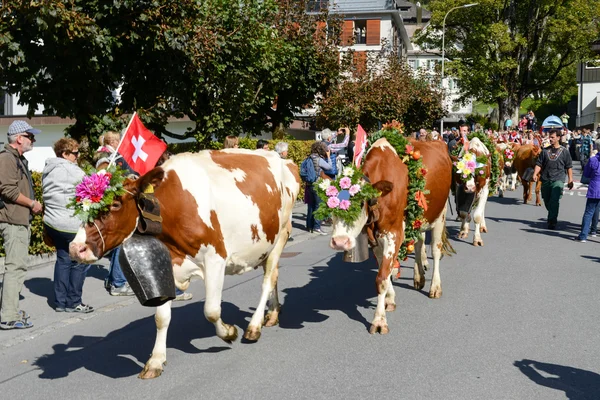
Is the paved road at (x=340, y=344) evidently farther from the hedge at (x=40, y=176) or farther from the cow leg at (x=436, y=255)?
the hedge at (x=40, y=176)

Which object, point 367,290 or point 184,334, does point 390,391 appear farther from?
point 367,290

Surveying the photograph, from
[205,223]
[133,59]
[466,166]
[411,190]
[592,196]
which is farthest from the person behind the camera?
[133,59]

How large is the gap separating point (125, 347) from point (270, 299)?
1666mm

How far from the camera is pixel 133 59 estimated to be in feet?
48.2

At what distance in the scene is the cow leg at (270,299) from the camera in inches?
288

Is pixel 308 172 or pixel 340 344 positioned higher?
pixel 308 172

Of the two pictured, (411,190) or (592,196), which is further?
(592,196)

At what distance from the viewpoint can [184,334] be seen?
7688 millimetres

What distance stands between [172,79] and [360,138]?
7.67 meters


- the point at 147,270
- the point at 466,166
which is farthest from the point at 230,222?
the point at 466,166

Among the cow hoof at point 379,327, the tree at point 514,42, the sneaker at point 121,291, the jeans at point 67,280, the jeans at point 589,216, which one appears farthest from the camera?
the tree at point 514,42

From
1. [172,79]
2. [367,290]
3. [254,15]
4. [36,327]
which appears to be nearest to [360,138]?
[367,290]

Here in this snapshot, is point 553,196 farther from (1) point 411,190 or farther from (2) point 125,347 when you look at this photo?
(2) point 125,347

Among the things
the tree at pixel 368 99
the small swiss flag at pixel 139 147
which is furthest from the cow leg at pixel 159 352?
the tree at pixel 368 99
